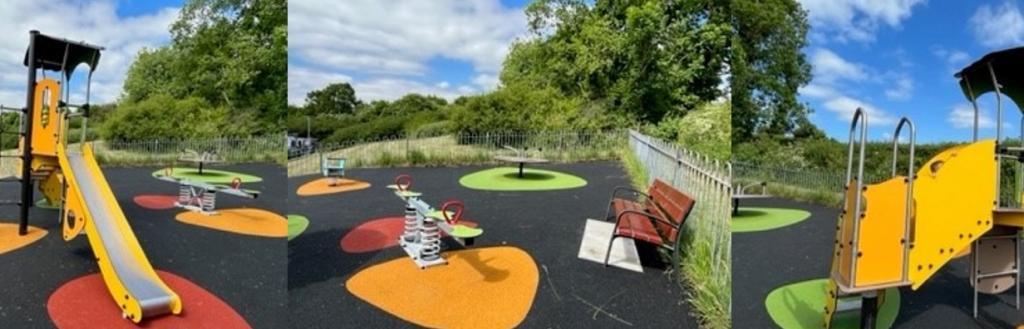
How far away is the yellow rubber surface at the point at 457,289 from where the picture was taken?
2.94 m

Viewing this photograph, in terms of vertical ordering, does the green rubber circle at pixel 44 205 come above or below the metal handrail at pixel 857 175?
below

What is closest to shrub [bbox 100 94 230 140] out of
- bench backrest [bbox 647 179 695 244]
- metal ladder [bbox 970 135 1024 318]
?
bench backrest [bbox 647 179 695 244]

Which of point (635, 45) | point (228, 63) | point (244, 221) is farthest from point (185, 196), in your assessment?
point (635, 45)

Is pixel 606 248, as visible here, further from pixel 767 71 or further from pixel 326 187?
pixel 326 187

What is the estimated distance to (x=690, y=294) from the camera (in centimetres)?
322

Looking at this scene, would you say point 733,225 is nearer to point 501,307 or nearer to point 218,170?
point 501,307

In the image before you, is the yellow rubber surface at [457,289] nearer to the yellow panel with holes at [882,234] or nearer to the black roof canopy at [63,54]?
the yellow panel with holes at [882,234]

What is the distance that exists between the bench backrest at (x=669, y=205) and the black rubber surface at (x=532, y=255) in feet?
0.81

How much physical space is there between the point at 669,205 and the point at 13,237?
5.28 metres

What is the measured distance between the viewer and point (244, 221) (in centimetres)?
586

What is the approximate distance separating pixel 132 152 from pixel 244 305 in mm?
7313

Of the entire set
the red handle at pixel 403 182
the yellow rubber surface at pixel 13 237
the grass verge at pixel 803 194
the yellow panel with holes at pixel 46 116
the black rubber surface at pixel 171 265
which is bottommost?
the black rubber surface at pixel 171 265

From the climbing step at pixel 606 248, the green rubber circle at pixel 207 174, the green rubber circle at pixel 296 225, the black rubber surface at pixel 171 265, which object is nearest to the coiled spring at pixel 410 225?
the black rubber surface at pixel 171 265

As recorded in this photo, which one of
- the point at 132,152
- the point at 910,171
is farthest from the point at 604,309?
the point at 132,152
